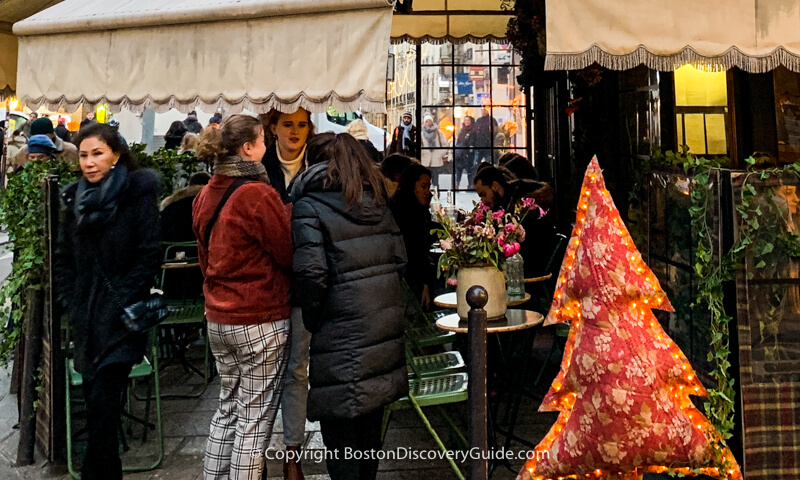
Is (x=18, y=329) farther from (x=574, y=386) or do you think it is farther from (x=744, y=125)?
(x=744, y=125)

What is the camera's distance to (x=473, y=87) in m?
10.6

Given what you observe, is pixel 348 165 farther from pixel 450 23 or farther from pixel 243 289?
pixel 450 23

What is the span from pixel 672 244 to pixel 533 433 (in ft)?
5.60

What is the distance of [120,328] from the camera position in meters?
3.76

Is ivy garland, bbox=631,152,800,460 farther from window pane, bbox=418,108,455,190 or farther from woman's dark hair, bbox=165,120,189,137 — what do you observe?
woman's dark hair, bbox=165,120,189,137

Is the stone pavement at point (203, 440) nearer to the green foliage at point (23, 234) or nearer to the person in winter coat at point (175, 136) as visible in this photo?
the green foliage at point (23, 234)

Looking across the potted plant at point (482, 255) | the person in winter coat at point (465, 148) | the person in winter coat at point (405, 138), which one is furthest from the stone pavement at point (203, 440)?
the person in winter coat at point (405, 138)

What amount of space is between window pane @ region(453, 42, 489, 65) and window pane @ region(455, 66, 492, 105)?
105 millimetres

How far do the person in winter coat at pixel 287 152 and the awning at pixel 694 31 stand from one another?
191 cm

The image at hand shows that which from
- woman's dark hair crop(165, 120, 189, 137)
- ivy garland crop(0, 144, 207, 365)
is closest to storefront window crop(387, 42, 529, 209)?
woman's dark hair crop(165, 120, 189, 137)

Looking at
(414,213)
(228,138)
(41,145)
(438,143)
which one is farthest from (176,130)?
(228,138)

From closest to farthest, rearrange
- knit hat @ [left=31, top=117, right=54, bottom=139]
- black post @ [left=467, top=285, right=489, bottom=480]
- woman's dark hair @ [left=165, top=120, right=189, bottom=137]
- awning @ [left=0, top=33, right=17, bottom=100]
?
black post @ [left=467, top=285, right=489, bottom=480] < awning @ [left=0, top=33, right=17, bottom=100] < knit hat @ [left=31, top=117, right=54, bottom=139] < woman's dark hair @ [left=165, top=120, right=189, bottom=137]

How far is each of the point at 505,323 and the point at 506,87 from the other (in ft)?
23.5

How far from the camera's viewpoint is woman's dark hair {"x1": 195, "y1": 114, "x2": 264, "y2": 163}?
363 centimetres
